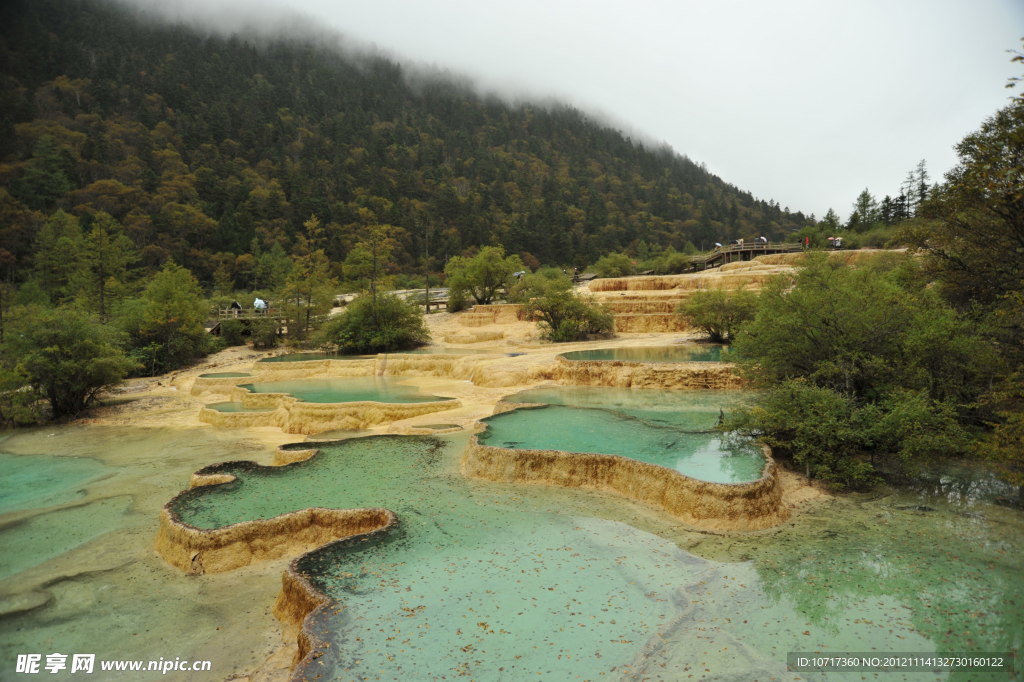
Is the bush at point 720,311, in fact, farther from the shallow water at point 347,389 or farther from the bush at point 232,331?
the bush at point 232,331

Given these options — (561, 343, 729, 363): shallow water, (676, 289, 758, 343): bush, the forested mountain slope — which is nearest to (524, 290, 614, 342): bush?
(676, 289, 758, 343): bush

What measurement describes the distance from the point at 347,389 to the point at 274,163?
227ft

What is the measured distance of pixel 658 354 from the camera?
21359mm

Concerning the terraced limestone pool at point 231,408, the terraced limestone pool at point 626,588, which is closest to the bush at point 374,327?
the terraced limestone pool at point 231,408

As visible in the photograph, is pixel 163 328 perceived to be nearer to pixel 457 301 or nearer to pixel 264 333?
pixel 264 333

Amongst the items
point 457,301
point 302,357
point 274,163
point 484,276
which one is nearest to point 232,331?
point 302,357

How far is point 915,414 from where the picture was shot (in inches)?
409

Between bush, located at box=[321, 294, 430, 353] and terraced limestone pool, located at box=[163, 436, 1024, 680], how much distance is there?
738 inches

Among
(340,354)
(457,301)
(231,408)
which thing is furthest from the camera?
(457,301)

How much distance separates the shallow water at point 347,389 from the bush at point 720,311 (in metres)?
11.6

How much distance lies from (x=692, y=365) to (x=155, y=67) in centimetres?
11010

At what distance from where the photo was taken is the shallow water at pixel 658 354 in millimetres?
19889

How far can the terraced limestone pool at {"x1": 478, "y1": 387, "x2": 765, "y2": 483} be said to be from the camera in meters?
10.9

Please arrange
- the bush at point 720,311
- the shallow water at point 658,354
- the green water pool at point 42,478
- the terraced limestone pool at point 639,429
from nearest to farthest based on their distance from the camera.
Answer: the terraced limestone pool at point 639,429
the green water pool at point 42,478
the shallow water at point 658,354
the bush at point 720,311
